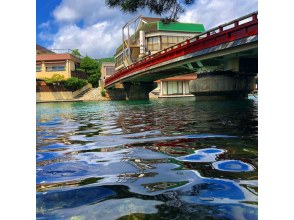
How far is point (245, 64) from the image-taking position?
53.0 feet

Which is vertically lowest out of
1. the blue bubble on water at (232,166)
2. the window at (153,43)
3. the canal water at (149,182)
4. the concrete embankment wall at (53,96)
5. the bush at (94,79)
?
the canal water at (149,182)

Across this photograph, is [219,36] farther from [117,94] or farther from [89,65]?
[89,65]

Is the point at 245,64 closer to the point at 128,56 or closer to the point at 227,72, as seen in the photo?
Result: the point at 227,72

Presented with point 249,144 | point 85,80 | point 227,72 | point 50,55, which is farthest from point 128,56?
point 249,144

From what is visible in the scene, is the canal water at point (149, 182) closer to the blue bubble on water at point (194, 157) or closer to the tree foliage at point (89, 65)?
the blue bubble on water at point (194, 157)

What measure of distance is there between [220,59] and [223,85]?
1.96m

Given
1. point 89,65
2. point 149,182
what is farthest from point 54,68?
point 149,182

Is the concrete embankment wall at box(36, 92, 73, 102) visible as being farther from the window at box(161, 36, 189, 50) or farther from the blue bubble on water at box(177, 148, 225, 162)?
the blue bubble on water at box(177, 148, 225, 162)

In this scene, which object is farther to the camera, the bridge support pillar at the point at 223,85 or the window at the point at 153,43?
the window at the point at 153,43

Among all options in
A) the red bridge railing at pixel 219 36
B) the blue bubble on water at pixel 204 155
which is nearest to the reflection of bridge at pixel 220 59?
the red bridge railing at pixel 219 36

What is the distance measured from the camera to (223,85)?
17453 millimetres

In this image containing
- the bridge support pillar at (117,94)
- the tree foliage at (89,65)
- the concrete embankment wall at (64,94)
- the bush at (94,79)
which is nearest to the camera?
the concrete embankment wall at (64,94)

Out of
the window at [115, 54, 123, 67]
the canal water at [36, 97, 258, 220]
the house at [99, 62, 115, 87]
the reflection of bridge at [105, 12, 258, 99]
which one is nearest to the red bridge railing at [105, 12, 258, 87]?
the reflection of bridge at [105, 12, 258, 99]

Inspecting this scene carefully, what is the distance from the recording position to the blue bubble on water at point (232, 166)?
6.91ft
